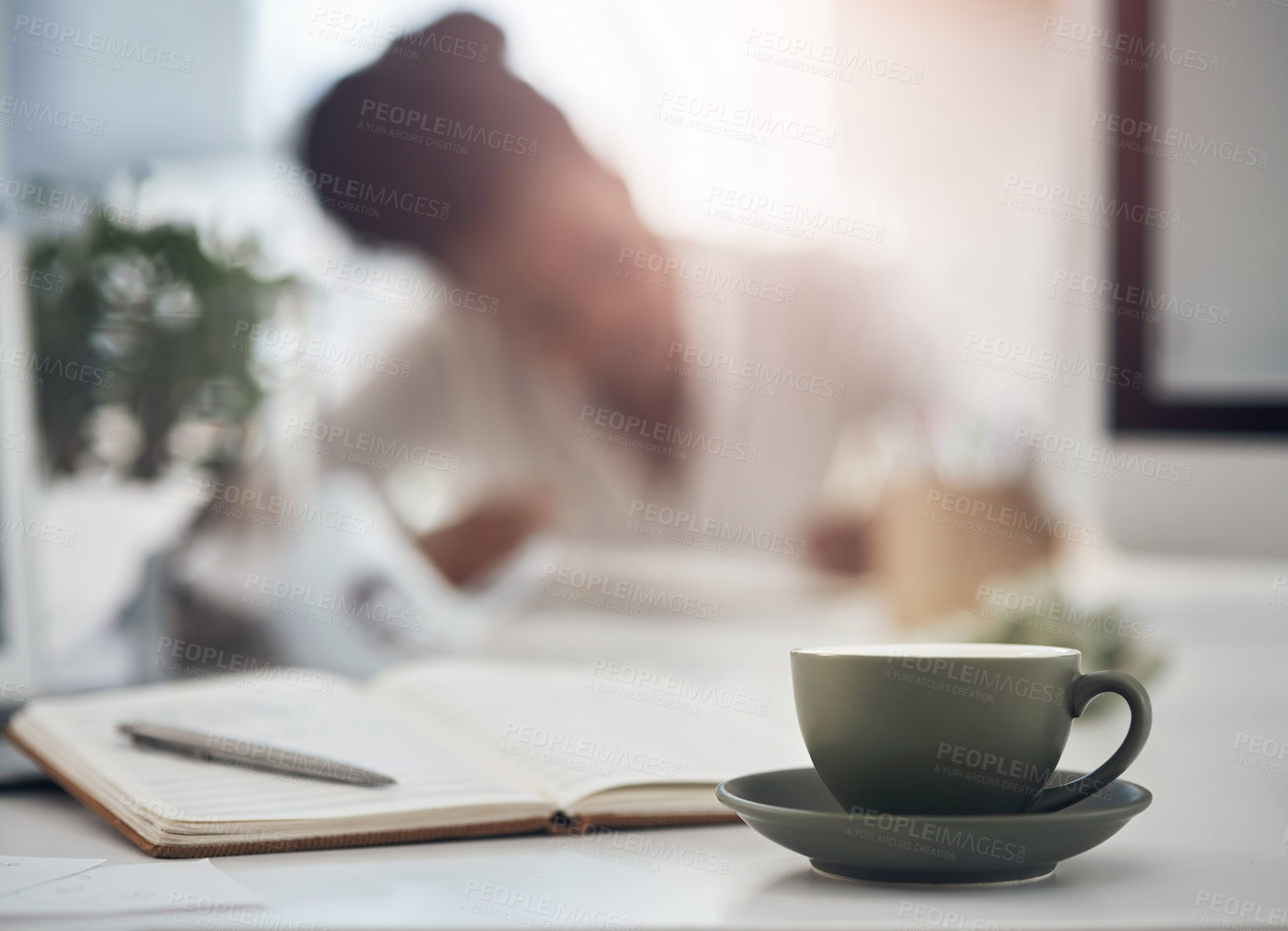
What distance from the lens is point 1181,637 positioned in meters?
1.32

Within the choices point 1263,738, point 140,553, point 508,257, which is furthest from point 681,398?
point 1263,738

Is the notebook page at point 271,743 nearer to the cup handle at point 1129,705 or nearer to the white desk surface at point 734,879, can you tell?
the white desk surface at point 734,879

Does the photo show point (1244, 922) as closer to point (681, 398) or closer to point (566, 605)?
point (566, 605)

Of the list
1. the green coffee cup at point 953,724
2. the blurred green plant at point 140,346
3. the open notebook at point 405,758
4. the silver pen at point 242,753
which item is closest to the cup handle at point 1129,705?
the green coffee cup at point 953,724

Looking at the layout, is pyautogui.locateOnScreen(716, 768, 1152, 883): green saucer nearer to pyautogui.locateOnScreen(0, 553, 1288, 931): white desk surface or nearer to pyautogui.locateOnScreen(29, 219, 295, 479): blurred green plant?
pyautogui.locateOnScreen(0, 553, 1288, 931): white desk surface

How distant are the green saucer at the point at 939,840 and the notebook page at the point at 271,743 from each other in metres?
0.15

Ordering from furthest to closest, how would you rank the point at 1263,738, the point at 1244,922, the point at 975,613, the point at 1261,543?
the point at 1261,543
the point at 975,613
the point at 1263,738
the point at 1244,922

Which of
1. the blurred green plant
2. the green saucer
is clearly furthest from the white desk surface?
the blurred green plant

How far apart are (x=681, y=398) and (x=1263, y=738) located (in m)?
1.33

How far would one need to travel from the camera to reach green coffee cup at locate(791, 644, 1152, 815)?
381 millimetres

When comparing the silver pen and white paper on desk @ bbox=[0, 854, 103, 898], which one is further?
the silver pen

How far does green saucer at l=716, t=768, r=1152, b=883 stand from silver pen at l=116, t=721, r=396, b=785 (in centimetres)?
20

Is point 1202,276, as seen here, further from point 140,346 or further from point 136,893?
point 136,893

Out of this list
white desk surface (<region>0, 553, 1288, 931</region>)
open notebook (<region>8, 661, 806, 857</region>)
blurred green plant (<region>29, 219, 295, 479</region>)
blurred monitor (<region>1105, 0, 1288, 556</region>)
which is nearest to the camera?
white desk surface (<region>0, 553, 1288, 931</region>)
